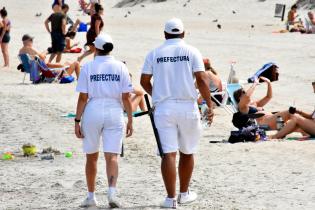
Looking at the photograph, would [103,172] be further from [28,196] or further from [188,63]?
[188,63]

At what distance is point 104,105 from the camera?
7695 mm

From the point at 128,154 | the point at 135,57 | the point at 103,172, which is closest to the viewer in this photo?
the point at 103,172

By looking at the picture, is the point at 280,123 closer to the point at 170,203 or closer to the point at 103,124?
the point at 170,203

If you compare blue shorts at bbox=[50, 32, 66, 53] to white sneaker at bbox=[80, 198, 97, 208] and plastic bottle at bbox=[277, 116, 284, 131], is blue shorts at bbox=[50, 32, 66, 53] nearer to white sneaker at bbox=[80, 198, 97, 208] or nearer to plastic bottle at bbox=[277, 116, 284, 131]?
plastic bottle at bbox=[277, 116, 284, 131]

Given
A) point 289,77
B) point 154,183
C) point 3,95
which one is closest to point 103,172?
point 154,183

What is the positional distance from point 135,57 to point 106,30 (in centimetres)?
1061

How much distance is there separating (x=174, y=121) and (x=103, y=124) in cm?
56

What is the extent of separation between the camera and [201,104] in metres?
13.6

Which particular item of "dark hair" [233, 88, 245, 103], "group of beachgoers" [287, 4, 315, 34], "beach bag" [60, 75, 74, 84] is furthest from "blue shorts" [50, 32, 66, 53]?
"group of beachgoers" [287, 4, 315, 34]

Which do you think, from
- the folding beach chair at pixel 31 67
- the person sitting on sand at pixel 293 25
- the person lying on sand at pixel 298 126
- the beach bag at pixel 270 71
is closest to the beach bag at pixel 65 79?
the folding beach chair at pixel 31 67

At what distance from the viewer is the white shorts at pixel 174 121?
7.70 metres

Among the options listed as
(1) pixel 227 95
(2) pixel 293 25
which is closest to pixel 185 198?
(1) pixel 227 95

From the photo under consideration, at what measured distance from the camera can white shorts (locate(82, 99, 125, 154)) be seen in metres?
7.69

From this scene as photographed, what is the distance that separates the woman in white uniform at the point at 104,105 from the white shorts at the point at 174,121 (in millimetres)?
287
